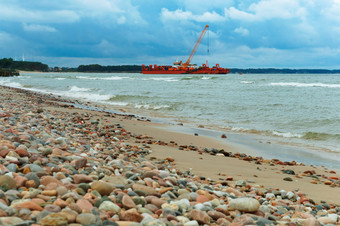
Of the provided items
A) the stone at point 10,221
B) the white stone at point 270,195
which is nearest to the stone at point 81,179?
the stone at point 10,221

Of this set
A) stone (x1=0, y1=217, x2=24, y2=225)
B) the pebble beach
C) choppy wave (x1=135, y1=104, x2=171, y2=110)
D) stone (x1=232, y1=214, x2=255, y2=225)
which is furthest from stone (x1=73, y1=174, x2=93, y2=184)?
choppy wave (x1=135, y1=104, x2=171, y2=110)

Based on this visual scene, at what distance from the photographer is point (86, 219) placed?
1946 mm

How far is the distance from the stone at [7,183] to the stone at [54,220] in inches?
25.5

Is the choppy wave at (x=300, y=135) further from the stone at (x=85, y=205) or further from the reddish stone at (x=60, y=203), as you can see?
the reddish stone at (x=60, y=203)

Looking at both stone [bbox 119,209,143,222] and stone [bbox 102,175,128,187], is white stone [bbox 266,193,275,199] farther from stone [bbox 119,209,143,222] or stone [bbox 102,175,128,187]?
stone [bbox 119,209,143,222]

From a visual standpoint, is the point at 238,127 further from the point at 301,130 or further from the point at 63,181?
the point at 63,181

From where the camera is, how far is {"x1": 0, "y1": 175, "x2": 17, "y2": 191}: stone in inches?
90.3

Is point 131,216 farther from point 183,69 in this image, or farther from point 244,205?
point 183,69

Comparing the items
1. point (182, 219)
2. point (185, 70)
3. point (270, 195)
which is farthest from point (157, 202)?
point (185, 70)

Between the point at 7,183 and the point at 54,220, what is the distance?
73 cm

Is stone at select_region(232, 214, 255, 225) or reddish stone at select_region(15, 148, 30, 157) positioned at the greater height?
reddish stone at select_region(15, 148, 30, 157)

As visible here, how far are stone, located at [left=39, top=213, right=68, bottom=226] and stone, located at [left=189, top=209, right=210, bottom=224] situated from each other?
0.93 metres

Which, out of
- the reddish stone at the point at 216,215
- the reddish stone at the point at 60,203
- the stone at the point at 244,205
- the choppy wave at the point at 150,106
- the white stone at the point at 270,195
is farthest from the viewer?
the choppy wave at the point at 150,106

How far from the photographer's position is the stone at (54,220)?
1813 mm
